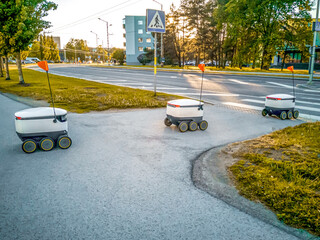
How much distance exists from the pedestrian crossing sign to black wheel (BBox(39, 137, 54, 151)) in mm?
8433

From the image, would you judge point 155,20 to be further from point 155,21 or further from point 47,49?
point 47,49

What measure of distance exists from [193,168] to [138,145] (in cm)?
176

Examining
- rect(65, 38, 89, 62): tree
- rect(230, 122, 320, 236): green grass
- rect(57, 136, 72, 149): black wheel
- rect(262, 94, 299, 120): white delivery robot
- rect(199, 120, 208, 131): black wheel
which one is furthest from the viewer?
rect(65, 38, 89, 62): tree

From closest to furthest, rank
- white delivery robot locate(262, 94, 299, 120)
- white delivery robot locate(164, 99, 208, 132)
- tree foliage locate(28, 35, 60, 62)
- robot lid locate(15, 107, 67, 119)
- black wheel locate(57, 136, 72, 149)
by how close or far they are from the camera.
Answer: robot lid locate(15, 107, 67, 119) < black wheel locate(57, 136, 72, 149) < white delivery robot locate(164, 99, 208, 132) < white delivery robot locate(262, 94, 299, 120) < tree foliage locate(28, 35, 60, 62)

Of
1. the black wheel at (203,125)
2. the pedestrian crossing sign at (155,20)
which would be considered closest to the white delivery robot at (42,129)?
the black wheel at (203,125)

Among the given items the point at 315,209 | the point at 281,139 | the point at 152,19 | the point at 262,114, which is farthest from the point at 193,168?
the point at 152,19

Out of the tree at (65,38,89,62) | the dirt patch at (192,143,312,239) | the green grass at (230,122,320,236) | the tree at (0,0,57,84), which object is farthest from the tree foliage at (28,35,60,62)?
the green grass at (230,122,320,236)

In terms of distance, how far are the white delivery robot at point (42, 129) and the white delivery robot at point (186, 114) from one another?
302cm

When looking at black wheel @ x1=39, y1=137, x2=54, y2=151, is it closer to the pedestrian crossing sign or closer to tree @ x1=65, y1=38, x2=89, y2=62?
the pedestrian crossing sign

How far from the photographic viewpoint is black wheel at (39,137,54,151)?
574cm

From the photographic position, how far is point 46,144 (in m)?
5.79

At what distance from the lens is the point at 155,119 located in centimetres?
905

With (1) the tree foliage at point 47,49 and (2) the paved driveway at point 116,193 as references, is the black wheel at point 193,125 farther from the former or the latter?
(1) the tree foliage at point 47,49

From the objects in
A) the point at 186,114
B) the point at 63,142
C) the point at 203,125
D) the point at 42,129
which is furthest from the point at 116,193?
the point at 203,125
